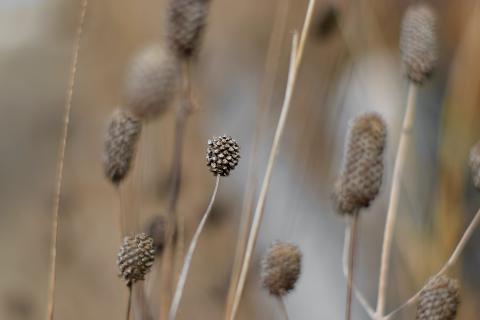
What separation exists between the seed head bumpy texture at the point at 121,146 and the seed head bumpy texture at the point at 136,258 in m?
0.15

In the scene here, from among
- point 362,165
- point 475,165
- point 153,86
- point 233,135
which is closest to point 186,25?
point 153,86

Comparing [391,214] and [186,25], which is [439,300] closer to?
[391,214]

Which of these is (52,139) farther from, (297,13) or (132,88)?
(132,88)

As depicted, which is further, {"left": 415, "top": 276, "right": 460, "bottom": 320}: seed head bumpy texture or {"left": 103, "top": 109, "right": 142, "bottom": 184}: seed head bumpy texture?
{"left": 103, "top": 109, "right": 142, "bottom": 184}: seed head bumpy texture

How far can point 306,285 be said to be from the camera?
2.15 meters

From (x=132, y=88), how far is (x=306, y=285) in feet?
4.41

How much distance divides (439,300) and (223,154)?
251mm

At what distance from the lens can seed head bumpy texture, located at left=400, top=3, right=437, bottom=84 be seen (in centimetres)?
90

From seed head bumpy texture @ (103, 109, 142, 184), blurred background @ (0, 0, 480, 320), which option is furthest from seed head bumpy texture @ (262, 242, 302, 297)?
blurred background @ (0, 0, 480, 320)

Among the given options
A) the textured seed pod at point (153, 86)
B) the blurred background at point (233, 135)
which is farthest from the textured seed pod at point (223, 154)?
the blurred background at point (233, 135)

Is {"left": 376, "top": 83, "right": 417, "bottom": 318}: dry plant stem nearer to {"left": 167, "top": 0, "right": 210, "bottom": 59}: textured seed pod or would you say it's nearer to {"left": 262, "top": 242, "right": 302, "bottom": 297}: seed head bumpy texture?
{"left": 262, "top": 242, "right": 302, "bottom": 297}: seed head bumpy texture

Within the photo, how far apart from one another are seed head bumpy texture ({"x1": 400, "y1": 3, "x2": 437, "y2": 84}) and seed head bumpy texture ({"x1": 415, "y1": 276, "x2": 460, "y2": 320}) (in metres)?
0.26

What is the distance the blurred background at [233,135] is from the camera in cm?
167

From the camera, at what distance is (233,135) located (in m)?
2.27
